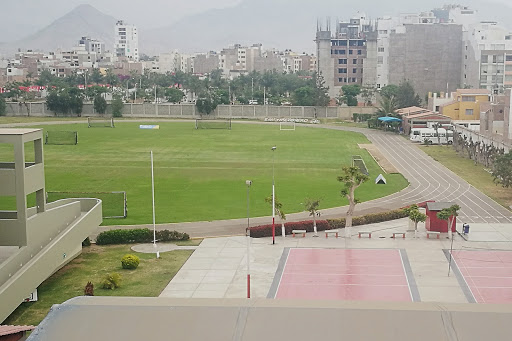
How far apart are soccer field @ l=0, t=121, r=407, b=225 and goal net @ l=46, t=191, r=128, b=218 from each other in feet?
2.25

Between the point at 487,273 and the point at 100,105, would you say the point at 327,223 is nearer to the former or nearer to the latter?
the point at 487,273

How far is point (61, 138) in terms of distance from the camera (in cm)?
8356

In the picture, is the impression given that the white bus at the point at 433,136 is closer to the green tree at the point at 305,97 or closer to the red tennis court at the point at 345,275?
the green tree at the point at 305,97

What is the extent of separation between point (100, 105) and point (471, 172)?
243 feet

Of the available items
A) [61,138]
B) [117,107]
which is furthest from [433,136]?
[117,107]

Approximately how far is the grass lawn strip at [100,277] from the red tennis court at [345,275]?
5.24 metres

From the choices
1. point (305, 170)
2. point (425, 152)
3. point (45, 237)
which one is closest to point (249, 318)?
point (45, 237)

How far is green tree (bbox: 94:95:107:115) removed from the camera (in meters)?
117

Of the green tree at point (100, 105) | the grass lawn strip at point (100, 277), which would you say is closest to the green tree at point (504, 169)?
the grass lawn strip at point (100, 277)

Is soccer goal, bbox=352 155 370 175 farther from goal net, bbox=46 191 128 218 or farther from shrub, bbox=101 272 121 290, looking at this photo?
shrub, bbox=101 272 121 290

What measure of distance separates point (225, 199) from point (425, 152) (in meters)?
34.5

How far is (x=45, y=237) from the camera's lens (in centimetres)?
2786

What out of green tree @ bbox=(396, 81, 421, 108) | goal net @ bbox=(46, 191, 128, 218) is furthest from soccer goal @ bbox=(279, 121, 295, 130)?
goal net @ bbox=(46, 191, 128, 218)

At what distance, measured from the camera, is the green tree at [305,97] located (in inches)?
4843
